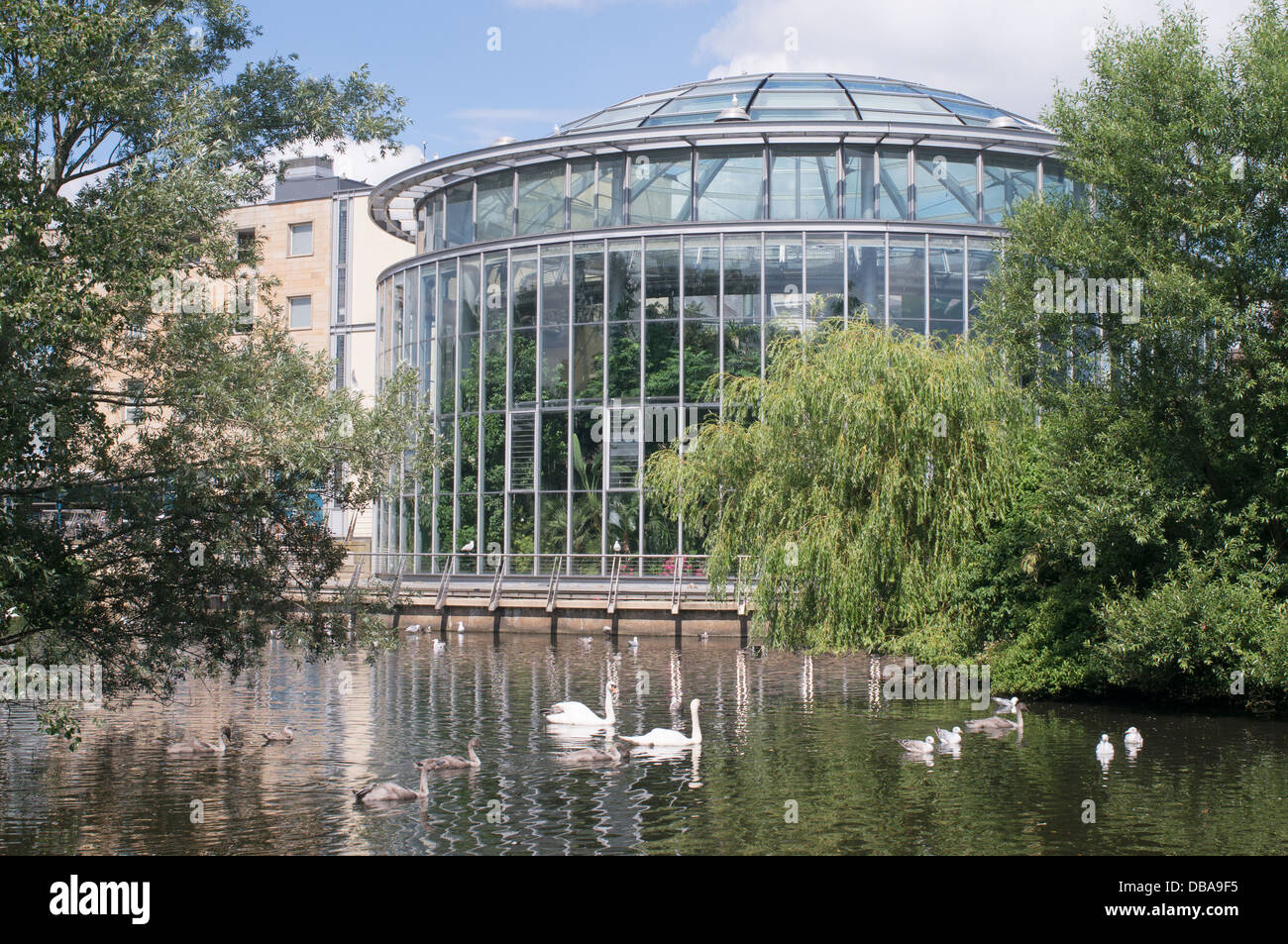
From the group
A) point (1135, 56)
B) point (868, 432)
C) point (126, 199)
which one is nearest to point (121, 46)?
point (126, 199)

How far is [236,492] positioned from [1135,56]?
16.7 metres

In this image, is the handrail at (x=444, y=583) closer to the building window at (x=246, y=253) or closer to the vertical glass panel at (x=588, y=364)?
the vertical glass panel at (x=588, y=364)

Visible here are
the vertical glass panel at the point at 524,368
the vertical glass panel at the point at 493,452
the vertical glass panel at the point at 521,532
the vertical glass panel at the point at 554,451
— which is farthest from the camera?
the vertical glass panel at the point at 493,452

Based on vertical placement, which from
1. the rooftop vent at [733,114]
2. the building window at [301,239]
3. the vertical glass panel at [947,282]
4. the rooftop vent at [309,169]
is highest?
the rooftop vent at [309,169]

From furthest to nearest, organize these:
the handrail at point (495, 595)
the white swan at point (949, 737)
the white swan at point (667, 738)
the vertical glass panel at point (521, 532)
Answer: the vertical glass panel at point (521, 532)
the handrail at point (495, 595)
the white swan at point (667, 738)
the white swan at point (949, 737)

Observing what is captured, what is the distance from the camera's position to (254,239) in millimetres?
18750

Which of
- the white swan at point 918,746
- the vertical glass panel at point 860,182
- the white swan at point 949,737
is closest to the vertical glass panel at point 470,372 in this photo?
the vertical glass panel at point 860,182

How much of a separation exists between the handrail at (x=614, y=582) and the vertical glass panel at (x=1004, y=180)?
1639 centimetres

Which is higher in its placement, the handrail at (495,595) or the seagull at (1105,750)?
the handrail at (495,595)

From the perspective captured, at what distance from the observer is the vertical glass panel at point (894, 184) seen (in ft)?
140

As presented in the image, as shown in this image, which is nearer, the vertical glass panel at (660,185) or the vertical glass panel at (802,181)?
the vertical glass panel at (802,181)

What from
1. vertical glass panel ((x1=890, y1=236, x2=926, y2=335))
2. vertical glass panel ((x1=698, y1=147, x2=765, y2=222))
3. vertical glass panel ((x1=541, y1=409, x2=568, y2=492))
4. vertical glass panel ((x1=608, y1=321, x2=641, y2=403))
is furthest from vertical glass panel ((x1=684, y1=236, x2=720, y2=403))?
vertical glass panel ((x1=890, y1=236, x2=926, y2=335))

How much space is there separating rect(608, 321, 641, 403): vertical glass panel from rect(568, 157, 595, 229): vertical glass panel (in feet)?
13.9
